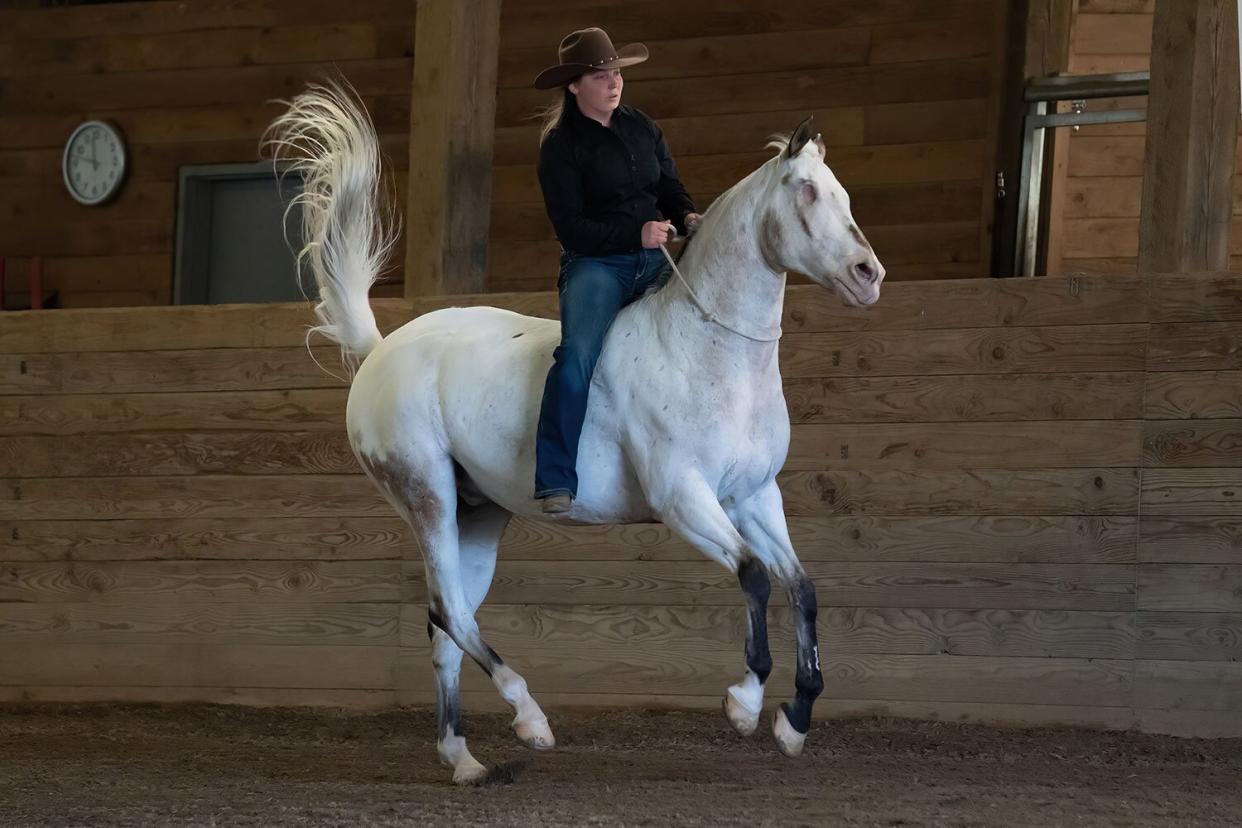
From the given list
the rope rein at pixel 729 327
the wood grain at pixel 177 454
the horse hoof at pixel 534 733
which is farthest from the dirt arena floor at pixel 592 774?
the rope rein at pixel 729 327

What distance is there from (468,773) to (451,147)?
2510 millimetres

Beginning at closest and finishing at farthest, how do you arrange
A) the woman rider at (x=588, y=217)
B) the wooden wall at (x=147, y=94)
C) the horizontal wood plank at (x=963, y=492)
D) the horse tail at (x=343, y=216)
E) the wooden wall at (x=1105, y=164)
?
the woman rider at (x=588, y=217) → the horse tail at (x=343, y=216) → the horizontal wood plank at (x=963, y=492) → the wooden wall at (x=1105, y=164) → the wooden wall at (x=147, y=94)

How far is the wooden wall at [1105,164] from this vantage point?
26.2 feet

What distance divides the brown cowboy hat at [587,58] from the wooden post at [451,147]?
193cm

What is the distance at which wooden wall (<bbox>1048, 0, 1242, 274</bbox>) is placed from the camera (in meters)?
7.97

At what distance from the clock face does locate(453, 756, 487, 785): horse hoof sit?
5.48 metres

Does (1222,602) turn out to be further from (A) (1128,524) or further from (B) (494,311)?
(B) (494,311)

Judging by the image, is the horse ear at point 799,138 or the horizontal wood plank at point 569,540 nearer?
the horse ear at point 799,138

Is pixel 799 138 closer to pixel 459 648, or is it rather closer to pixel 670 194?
pixel 670 194

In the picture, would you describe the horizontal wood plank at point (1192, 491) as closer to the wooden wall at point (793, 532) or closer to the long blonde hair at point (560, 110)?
the wooden wall at point (793, 532)

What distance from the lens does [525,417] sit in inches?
160

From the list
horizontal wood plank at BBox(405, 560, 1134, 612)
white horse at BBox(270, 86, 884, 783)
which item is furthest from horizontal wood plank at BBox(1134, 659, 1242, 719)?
white horse at BBox(270, 86, 884, 783)

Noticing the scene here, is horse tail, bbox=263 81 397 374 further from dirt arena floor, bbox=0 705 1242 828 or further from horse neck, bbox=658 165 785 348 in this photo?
dirt arena floor, bbox=0 705 1242 828

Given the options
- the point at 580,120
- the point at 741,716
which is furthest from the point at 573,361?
the point at 741,716
